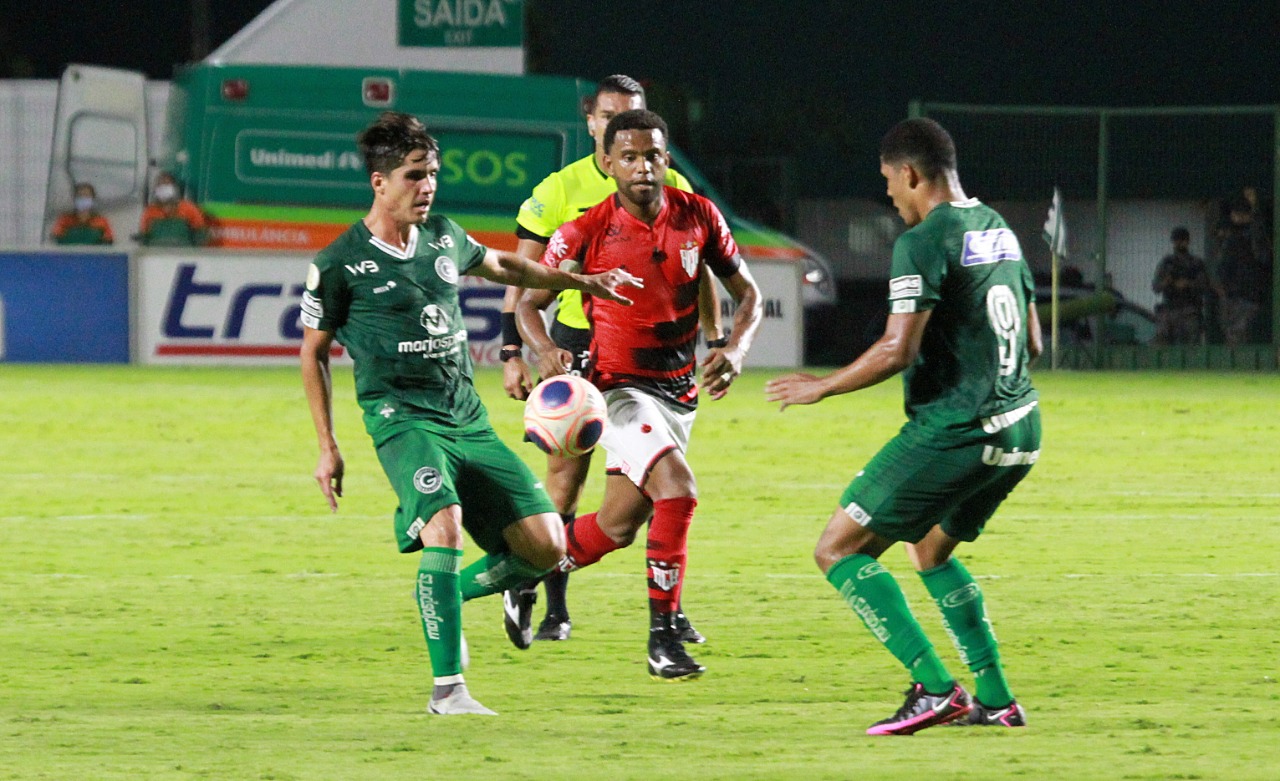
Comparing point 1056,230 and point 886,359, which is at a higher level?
point 886,359

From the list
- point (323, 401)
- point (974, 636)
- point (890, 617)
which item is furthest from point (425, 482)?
point (974, 636)

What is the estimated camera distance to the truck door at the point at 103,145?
2600 cm

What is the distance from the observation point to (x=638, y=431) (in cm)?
791

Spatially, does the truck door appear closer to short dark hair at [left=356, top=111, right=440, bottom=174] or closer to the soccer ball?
the soccer ball

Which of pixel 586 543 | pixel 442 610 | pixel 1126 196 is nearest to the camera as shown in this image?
pixel 442 610

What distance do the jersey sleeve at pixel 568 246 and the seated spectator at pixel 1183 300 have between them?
54.2 ft

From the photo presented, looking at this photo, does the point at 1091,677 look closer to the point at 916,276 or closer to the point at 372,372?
the point at 916,276

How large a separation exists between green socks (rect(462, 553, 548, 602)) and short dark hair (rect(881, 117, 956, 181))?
188cm

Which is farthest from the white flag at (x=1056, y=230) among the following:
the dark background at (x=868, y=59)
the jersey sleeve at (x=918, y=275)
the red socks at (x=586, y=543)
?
the jersey sleeve at (x=918, y=275)

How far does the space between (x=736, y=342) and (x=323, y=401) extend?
1.72 m

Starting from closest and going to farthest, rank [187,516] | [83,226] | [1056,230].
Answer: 1. [187,516]
2. [1056,230]
3. [83,226]

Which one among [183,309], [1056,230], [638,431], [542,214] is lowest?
[183,309]

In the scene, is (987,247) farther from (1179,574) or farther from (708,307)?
(1179,574)

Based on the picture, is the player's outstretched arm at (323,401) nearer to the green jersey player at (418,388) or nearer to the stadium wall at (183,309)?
the green jersey player at (418,388)
